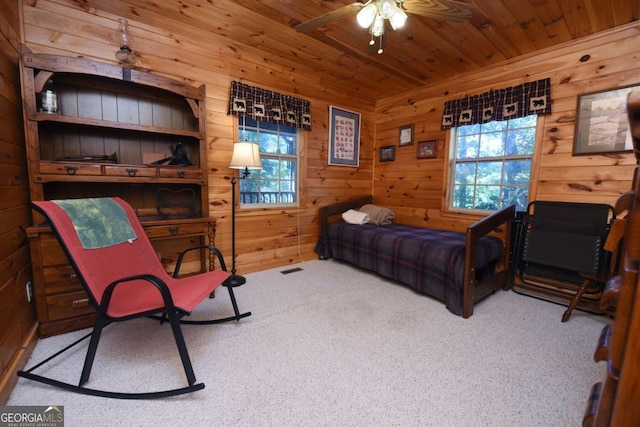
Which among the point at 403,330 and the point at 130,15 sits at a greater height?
the point at 130,15

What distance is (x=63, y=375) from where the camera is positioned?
1.51 m

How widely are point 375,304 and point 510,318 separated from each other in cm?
105

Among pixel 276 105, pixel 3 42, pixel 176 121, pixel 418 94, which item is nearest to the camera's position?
pixel 3 42

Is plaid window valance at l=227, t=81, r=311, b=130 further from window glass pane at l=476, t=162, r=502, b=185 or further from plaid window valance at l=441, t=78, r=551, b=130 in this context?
window glass pane at l=476, t=162, r=502, b=185

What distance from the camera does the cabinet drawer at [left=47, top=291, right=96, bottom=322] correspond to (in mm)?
1832

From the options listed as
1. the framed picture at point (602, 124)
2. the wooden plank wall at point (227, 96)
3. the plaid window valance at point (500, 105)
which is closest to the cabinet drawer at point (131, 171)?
the wooden plank wall at point (227, 96)

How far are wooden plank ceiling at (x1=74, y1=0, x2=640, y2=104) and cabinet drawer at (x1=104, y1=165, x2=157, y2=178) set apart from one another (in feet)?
4.17

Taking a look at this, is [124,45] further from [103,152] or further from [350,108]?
[350,108]

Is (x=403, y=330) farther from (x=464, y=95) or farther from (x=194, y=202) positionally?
(x=464, y=95)

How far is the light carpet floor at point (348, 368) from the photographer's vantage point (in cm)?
129

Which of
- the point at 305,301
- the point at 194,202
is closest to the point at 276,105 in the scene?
the point at 194,202

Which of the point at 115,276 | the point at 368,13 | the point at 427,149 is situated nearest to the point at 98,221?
the point at 115,276

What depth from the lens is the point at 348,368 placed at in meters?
1.60

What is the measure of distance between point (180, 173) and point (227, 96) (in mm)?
1055
